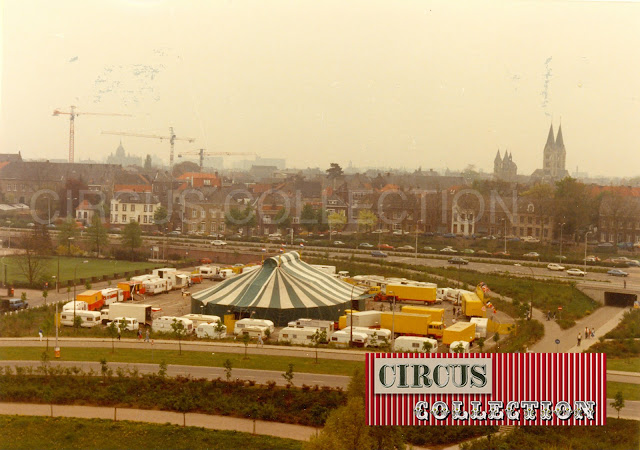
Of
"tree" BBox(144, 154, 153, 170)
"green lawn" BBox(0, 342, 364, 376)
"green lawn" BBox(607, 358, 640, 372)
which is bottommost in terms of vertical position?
"green lawn" BBox(0, 342, 364, 376)

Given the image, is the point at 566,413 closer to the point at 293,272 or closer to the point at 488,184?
the point at 293,272

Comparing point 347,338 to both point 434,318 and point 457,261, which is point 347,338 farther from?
point 457,261

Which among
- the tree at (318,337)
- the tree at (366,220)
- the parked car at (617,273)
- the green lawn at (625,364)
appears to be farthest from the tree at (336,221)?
the green lawn at (625,364)

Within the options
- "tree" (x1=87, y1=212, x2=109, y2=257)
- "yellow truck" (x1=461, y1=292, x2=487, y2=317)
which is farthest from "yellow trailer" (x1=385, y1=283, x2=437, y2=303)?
"tree" (x1=87, y1=212, x2=109, y2=257)

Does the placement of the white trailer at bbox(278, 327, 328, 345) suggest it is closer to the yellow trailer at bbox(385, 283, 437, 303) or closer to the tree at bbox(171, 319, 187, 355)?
the tree at bbox(171, 319, 187, 355)

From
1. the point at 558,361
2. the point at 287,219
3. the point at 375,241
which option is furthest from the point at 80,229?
the point at 558,361

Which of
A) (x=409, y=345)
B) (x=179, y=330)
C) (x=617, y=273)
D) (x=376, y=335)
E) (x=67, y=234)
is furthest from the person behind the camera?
(x=67, y=234)

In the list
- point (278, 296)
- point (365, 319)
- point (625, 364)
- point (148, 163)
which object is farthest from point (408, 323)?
point (148, 163)
